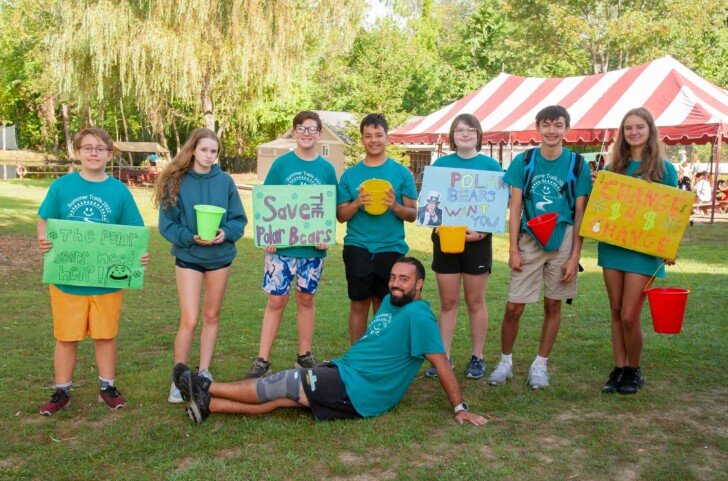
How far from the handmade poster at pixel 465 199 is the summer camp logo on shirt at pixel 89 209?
88.1 inches

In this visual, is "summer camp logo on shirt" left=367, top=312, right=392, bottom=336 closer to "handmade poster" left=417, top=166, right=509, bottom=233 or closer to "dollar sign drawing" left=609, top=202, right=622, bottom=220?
"handmade poster" left=417, top=166, right=509, bottom=233

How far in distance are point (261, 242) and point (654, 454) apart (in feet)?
9.81

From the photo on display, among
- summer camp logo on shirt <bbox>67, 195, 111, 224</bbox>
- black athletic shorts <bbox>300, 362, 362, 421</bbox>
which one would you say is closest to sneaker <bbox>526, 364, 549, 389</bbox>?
black athletic shorts <bbox>300, 362, 362, 421</bbox>

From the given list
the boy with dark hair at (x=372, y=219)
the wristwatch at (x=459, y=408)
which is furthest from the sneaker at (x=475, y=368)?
the wristwatch at (x=459, y=408)

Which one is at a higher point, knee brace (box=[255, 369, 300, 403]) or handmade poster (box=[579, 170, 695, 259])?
handmade poster (box=[579, 170, 695, 259])

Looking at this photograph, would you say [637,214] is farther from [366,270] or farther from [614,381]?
[366,270]

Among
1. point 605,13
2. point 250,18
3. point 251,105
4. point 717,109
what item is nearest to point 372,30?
point 605,13

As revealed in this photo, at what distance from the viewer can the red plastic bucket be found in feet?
15.4

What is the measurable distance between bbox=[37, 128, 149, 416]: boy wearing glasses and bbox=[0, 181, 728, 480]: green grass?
24 centimetres

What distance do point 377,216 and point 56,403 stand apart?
2530 mm

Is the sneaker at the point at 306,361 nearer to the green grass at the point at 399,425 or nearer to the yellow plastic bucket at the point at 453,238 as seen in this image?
the green grass at the point at 399,425

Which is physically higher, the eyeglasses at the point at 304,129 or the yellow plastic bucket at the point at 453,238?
the eyeglasses at the point at 304,129

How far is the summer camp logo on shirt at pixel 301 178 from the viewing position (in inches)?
211

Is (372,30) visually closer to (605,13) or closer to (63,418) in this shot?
(605,13)
